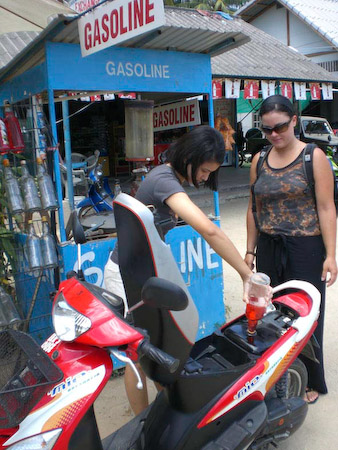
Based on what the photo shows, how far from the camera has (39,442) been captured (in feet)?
4.62

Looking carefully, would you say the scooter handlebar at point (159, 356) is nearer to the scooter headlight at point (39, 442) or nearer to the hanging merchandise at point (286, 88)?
the scooter headlight at point (39, 442)

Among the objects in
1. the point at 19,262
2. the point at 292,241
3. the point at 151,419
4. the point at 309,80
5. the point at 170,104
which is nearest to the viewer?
the point at 151,419

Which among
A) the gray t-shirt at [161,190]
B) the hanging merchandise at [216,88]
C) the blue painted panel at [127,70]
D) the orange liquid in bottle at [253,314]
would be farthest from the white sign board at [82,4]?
the hanging merchandise at [216,88]

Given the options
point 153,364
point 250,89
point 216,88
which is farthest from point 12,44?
point 153,364

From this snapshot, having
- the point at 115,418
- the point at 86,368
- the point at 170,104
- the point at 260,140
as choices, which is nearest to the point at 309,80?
the point at 260,140

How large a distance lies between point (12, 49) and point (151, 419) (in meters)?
8.05

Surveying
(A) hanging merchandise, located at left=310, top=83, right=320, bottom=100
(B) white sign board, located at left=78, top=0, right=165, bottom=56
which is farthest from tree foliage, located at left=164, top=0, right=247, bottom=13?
(B) white sign board, located at left=78, top=0, right=165, bottom=56

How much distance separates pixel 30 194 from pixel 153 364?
152 centimetres

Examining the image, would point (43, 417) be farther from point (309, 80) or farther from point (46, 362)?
point (309, 80)

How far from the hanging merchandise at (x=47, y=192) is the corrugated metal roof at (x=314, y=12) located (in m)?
16.9

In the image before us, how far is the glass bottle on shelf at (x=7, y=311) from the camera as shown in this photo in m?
2.94

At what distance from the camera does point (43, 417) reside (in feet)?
4.69

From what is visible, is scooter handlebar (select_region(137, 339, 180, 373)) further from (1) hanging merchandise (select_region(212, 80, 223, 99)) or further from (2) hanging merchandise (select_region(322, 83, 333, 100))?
(2) hanging merchandise (select_region(322, 83, 333, 100))

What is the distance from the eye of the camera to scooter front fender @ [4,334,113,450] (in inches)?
56.1
